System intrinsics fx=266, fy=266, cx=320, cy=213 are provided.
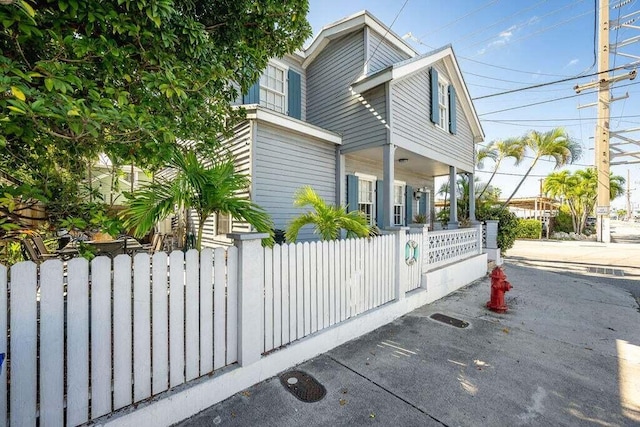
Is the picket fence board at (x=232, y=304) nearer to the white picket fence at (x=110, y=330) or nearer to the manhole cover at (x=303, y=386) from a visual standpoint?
the white picket fence at (x=110, y=330)

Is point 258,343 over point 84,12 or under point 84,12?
under

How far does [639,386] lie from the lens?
2.67 meters

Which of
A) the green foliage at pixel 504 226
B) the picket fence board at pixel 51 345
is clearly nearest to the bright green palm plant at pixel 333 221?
the picket fence board at pixel 51 345

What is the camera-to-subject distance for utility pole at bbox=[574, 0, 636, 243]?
1585 centimetres

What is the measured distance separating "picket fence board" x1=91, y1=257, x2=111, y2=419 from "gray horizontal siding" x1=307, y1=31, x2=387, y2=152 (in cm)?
563

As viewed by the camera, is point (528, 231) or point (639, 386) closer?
point (639, 386)

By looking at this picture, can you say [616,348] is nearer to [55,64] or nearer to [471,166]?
[55,64]

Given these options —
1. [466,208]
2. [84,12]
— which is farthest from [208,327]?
[466,208]

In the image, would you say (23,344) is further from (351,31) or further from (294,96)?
(351,31)

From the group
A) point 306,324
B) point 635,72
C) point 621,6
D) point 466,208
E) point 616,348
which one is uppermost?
point 621,6

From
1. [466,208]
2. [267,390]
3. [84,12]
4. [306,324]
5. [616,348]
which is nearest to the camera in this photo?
[84,12]

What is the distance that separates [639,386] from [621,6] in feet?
75.7

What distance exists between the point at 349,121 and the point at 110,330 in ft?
21.1

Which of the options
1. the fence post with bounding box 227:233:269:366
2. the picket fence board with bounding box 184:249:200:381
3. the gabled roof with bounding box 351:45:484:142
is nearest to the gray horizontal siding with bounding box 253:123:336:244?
the gabled roof with bounding box 351:45:484:142
